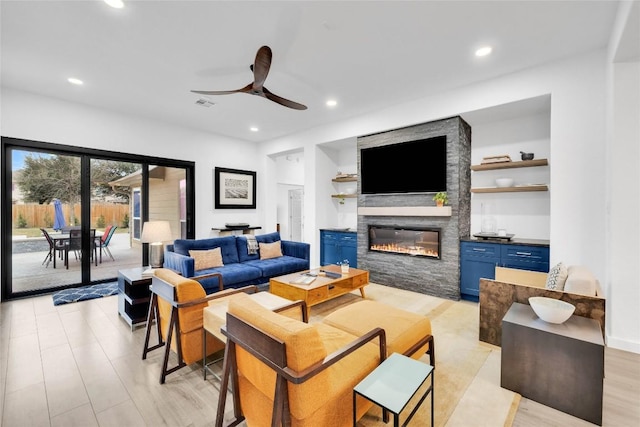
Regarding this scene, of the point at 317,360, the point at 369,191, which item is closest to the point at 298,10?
the point at 317,360

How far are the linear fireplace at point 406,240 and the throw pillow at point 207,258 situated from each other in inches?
104

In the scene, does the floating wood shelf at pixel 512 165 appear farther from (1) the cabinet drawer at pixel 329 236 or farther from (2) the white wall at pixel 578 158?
(1) the cabinet drawer at pixel 329 236

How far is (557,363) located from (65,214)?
6.29 metres

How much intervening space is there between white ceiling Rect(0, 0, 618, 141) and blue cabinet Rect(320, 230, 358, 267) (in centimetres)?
256

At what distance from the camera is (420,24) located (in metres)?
2.64

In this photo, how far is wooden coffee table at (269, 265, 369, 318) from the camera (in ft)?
10.9

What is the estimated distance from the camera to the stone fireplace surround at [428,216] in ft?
13.5

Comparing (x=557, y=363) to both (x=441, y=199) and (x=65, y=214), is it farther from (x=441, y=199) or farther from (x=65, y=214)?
(x=65, y=214)

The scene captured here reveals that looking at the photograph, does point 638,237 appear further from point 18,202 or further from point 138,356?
point 18,202

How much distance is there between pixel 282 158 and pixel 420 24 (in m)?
5.61

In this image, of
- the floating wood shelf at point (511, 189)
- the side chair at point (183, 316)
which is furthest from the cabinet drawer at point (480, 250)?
the side chair at point (183, 316)

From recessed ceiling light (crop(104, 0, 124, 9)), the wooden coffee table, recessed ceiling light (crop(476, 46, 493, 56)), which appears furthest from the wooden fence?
recessed ceiling light (crop(476, 46, 493, 56))

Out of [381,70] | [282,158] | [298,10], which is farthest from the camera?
[282,158]

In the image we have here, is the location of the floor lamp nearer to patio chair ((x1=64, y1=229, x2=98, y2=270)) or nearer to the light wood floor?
the light wood floor
